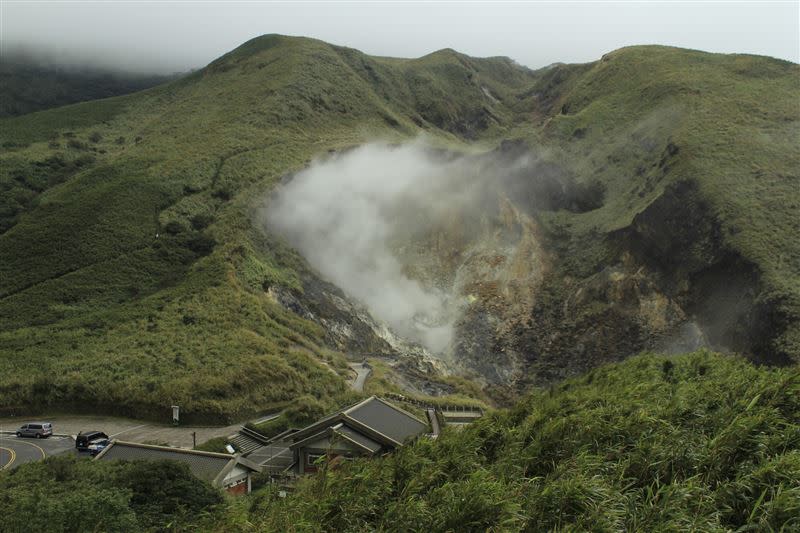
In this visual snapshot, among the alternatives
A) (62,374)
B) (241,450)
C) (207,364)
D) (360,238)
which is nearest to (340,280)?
(360,238)

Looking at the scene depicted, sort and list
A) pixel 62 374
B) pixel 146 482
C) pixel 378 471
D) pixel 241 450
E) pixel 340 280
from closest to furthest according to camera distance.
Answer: pixel 378 471
pixel 146 482
pixel 241 450
pixel 62 374
pixel 340 280

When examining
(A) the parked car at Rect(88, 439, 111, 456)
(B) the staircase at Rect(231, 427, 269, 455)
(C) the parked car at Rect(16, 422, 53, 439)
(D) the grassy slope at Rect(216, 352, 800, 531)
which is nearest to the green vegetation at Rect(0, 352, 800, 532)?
(D) the grassy slope at Rect(216, 352, 800, 531)

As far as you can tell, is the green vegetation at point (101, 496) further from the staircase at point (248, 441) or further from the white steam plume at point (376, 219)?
the white steam plume at point (376, 219)

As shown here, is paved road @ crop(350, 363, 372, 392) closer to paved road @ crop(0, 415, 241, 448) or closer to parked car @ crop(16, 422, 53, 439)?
paved road @ crop(0, 415, 241, 448)

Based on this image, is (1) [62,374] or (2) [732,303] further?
(2) [732,303]

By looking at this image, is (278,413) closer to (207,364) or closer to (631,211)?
(207,364)

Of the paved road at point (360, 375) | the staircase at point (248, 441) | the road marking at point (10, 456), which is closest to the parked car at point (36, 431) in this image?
the road marking at point (10, 456)

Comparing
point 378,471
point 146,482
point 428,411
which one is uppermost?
point 378,471

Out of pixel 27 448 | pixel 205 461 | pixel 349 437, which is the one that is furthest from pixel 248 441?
pixel 349 437

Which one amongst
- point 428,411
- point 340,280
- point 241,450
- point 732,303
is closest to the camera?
point 241,450
